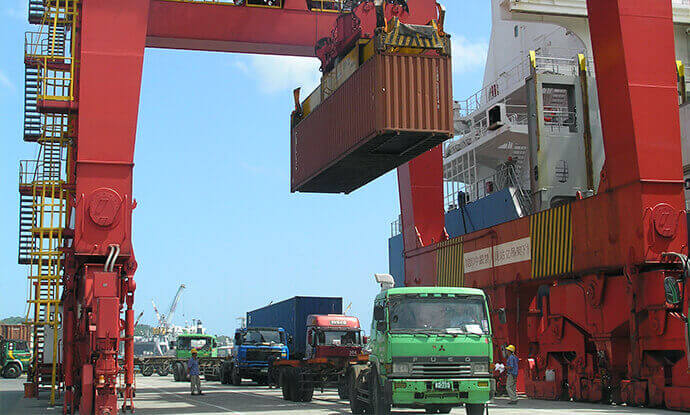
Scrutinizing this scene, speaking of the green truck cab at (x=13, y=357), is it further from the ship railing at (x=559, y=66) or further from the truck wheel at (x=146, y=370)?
the ship railing at (x=559, y=66)

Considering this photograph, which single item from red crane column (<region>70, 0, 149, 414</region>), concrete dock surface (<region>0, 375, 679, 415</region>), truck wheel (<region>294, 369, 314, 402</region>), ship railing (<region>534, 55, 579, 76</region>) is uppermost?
ship railing (<region>534, 55, 579, 76</region>)

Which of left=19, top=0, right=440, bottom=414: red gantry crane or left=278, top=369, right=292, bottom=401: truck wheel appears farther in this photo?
left=278, top=369, right=292, bottom=401: truck wheel

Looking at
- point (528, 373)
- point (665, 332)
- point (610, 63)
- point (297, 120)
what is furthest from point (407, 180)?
point (665, 332)

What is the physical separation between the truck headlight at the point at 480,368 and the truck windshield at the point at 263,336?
18.4m

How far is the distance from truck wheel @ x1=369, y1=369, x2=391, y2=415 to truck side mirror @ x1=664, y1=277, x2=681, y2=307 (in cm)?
633

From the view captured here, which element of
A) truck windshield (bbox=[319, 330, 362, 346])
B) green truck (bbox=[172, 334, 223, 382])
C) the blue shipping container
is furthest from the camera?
green truck (bbox=[172, 334, 223, 382])

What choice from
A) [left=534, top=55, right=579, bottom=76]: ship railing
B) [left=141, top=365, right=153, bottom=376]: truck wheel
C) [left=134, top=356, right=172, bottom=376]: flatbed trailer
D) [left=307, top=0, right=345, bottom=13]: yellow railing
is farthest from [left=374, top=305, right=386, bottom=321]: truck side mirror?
[left=141, top=365, right=153, bottom=376]: truck wheel

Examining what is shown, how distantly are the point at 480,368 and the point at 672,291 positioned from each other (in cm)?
561

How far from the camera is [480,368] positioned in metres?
12.2

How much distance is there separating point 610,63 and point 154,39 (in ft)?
39.7

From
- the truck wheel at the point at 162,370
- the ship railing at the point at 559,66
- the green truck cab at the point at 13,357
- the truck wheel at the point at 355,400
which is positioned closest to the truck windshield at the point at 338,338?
the truck wheel at the point at 355,400

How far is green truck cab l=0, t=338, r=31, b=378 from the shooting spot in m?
41.8

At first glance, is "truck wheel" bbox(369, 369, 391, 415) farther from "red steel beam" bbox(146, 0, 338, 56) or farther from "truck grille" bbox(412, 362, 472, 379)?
"red steel beam" bbox(146, 0, 338, 56)

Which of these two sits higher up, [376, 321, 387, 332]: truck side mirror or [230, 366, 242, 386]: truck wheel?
[376, 321, 387, 332]: truck side mirror
